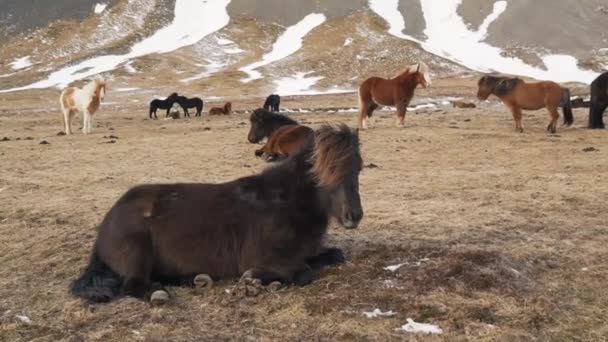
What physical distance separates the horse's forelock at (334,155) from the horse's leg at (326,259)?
0.86 m

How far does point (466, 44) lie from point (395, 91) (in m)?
78.1

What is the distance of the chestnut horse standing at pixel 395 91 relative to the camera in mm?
22703

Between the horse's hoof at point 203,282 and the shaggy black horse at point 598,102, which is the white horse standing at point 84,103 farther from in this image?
the horse's hoof at point 203,282

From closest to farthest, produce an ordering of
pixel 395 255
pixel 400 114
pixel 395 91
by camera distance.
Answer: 1. pixel 395 255
2. pixel 400 114
3. pixel 395 91

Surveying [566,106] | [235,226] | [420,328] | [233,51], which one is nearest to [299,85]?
[233,51]

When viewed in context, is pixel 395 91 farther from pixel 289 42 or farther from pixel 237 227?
pixel 289 42

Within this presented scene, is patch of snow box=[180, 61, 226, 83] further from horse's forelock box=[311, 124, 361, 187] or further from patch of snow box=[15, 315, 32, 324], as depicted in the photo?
patch of snow box=[15, 315, 32, 324]

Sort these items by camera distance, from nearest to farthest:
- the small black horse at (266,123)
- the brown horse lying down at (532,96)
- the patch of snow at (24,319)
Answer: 1. the patch of snow at (24,319)
2. the small black horse at (266,123)
3. the brown horse lying down at (532,96)

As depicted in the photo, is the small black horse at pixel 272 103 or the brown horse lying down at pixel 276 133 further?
the small black horse at pixel 272 103

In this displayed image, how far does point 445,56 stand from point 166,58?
3940 centimetres

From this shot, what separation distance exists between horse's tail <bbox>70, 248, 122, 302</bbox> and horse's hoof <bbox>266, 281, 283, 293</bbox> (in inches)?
54.7

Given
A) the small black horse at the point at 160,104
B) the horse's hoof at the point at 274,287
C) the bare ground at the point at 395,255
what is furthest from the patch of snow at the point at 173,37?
the horse's hoof at the point at 274,287

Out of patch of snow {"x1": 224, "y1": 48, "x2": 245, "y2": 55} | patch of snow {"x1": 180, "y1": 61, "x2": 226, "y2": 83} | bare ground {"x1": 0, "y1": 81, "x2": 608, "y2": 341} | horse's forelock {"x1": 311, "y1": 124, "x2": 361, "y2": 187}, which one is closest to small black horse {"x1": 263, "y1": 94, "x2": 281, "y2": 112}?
bare ground {"x1": 0, "y1": 81, "x2": 608, "y2": 341}

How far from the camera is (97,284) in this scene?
5.54 meters
